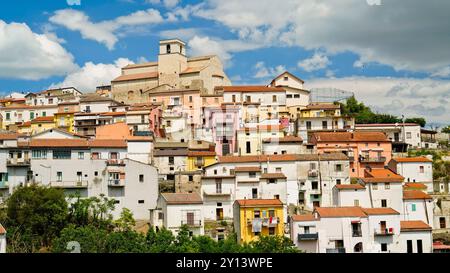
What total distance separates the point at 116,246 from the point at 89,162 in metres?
6.70

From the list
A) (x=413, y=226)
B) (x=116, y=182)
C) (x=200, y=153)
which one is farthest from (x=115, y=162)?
(x=413, y=226)

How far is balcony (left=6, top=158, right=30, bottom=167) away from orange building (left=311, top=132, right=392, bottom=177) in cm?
1302

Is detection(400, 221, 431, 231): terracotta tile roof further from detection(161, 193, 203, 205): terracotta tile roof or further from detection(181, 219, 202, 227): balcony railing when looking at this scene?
detection(161, 193, 203, 205): terracotta tile roof

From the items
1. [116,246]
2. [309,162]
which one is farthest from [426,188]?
[116,246]

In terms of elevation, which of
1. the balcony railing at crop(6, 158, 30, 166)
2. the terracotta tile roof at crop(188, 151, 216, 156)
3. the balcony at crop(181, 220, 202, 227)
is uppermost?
the terracotta tile roof at crop(188, 151, 216, 156)

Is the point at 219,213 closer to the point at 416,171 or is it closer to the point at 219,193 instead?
the point at 219,193

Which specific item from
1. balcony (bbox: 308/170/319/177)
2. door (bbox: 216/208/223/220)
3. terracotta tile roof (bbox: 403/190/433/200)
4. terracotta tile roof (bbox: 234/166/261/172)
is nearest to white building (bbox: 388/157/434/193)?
terracotta tile roof (bbox: 403/190/433/200)

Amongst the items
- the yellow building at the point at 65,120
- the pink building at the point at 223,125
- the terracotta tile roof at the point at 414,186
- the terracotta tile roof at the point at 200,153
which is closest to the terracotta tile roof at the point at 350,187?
the terracotta tile roof at the point at 414,186

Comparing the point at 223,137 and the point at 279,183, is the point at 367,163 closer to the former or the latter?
the point at 279,183

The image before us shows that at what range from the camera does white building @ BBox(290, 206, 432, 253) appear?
1864 centimetres

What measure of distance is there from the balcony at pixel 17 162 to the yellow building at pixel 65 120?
8.62 metres

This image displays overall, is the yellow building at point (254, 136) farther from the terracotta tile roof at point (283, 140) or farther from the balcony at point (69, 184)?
the balcony at point (69, 184)

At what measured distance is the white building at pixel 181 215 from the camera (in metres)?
19.5

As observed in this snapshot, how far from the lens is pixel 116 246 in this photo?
16.4 metres
